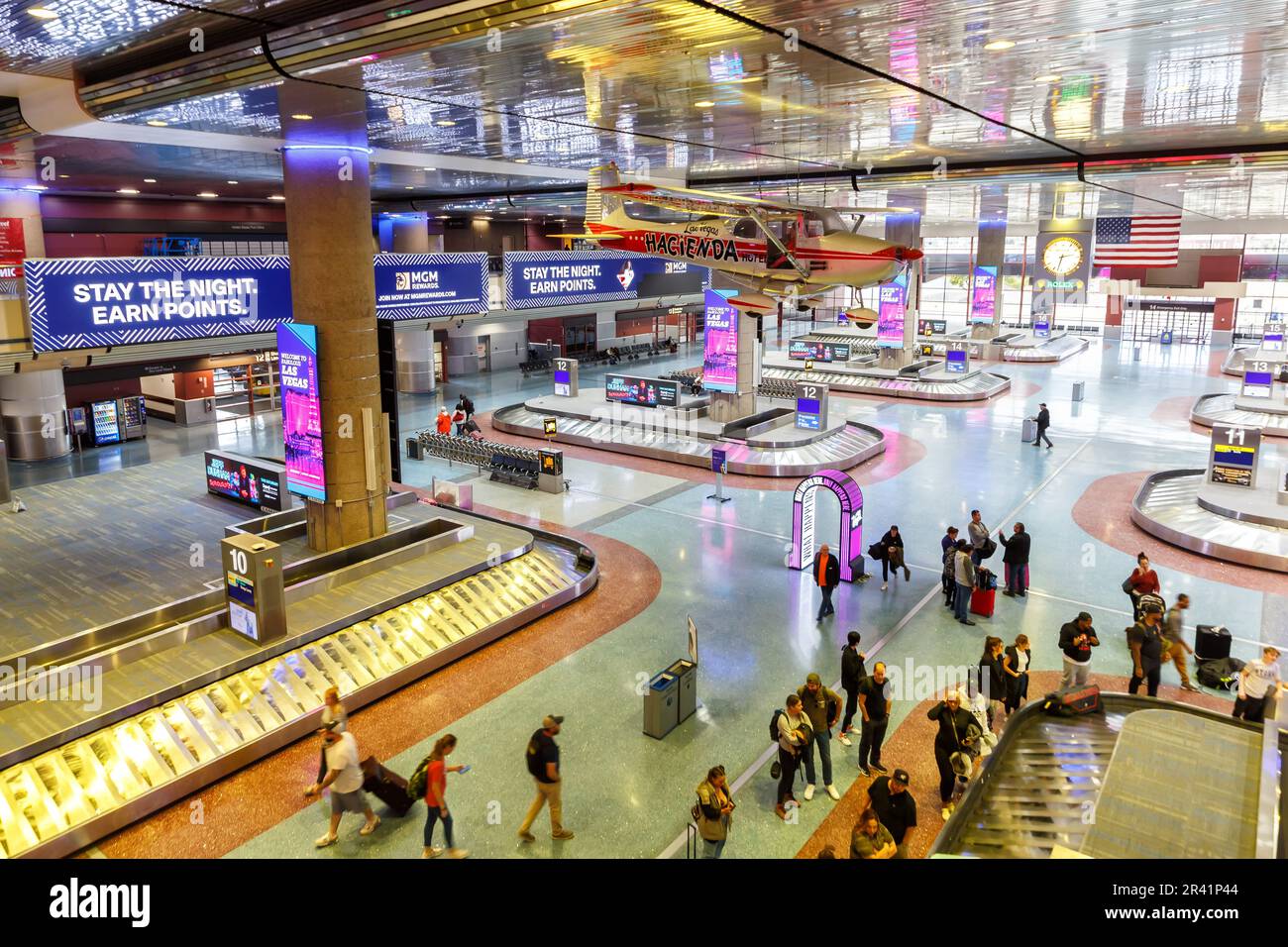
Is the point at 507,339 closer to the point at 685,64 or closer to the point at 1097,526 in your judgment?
the point at 1097,526

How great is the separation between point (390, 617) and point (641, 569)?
14.6 feet

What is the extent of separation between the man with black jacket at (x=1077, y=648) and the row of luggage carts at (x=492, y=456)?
12323mm

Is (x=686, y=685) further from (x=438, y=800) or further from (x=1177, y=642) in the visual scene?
(x=1177, y=642)

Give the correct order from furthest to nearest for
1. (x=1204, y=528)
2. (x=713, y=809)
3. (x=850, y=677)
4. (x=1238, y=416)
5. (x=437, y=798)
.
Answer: (x=1238, y=416) → (x=1204, y=528) → (x=850, y=677) → (x=437, y=798) → (x=713, y=809)

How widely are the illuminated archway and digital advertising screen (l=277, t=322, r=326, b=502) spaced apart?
763 centimetres

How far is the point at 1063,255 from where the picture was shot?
2673cm

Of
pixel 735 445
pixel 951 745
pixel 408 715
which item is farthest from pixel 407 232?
pixel 951 745

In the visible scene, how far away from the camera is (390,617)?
11.7 m

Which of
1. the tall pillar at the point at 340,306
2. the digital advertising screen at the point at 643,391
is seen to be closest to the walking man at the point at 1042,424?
the digital advertising screen at the point at 643,391

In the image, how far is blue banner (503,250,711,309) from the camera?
19469 mm

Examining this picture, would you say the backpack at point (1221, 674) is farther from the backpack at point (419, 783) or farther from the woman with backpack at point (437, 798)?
the backpack at point (419, 783)

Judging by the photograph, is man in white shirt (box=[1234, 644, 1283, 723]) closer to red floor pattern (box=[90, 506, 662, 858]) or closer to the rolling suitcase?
red floor pattern (box=[90, 506, 662, 858])

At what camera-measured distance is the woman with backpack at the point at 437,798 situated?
7340 millimetres

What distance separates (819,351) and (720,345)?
16.2 metres
